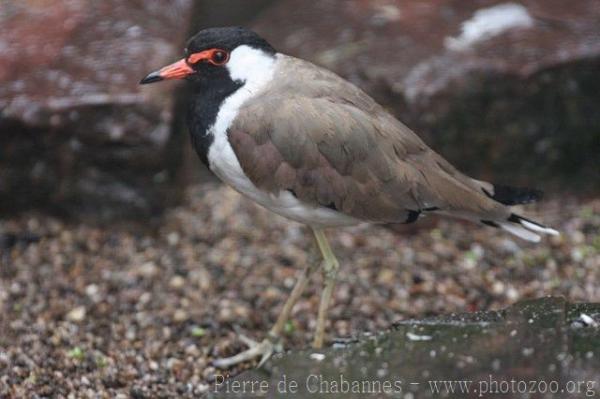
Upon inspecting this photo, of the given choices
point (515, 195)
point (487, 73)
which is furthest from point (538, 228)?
point (487, 73)

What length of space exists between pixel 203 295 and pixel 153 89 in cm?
108

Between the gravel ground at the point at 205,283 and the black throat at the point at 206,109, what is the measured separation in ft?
3.24

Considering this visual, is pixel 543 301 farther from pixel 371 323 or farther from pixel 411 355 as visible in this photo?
pixel 371 323

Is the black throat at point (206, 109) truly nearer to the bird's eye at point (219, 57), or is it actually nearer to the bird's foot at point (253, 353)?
the bird's eye at point (219, 57)

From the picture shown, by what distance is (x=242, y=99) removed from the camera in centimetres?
381

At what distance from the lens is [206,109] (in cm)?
381

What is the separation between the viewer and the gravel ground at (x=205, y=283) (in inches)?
165

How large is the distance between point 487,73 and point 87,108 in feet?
6.58

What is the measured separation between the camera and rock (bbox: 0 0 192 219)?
4977 millimetres

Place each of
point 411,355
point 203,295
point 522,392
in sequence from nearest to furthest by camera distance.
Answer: point 522,392, point 411,355, point 203,295

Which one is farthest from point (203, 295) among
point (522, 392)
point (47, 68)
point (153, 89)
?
point (522, 392)

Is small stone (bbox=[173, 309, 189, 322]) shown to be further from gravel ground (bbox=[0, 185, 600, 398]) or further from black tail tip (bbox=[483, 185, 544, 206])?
black tail tip (bbox=[483, 185, 544, 206])

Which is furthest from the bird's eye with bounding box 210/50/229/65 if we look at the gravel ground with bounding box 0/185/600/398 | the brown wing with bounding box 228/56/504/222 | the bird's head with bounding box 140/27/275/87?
the gravel ground with bounding box 0/185/600/398

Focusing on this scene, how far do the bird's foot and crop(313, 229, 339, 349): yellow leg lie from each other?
21 cm
